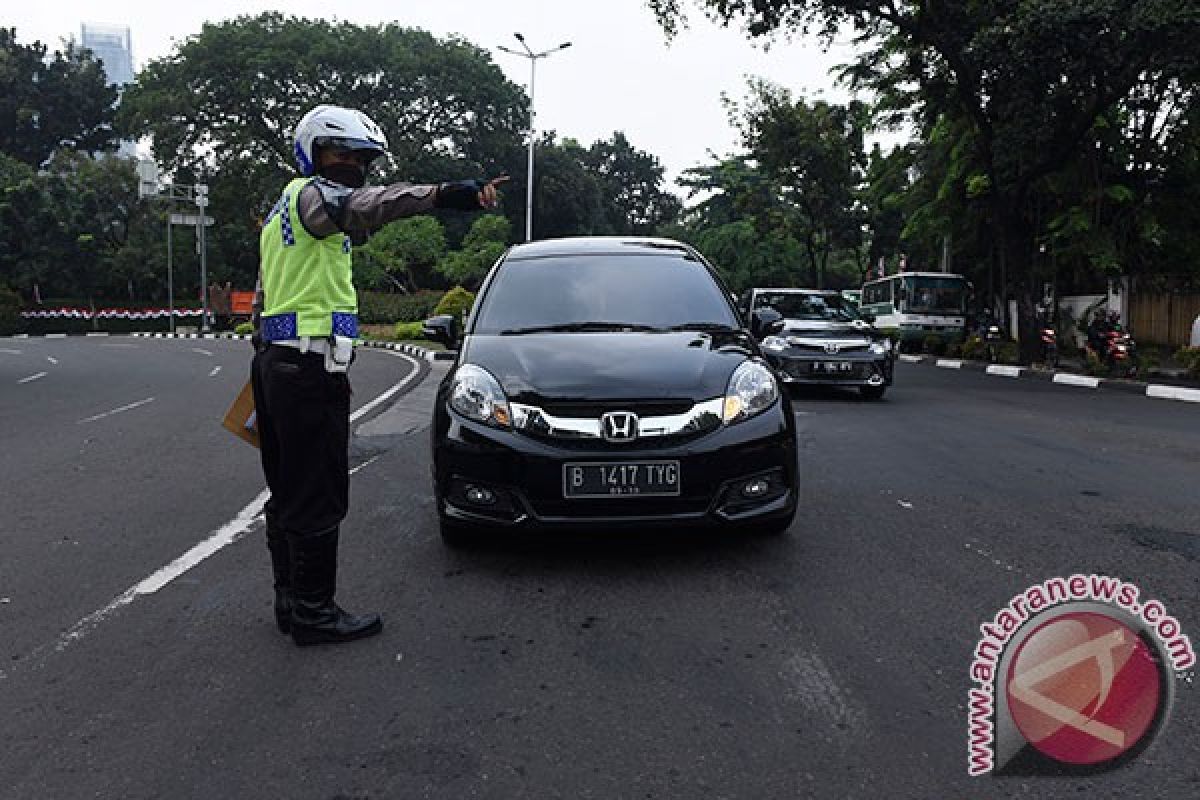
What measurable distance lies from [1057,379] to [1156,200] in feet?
23.3

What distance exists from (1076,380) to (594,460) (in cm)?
1445

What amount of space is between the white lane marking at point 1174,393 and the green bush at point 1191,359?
5.30 feet

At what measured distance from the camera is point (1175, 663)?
10.5 ft

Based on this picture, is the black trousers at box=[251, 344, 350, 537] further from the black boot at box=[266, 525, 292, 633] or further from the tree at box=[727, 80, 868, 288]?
the tree at box=[727, 80, 868, 288]

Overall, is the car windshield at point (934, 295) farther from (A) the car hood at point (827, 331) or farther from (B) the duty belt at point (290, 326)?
(B) the duty belt at point (290, 326)

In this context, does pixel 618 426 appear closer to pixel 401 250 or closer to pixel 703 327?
pixel 703 327

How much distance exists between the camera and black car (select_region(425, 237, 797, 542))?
158 inches

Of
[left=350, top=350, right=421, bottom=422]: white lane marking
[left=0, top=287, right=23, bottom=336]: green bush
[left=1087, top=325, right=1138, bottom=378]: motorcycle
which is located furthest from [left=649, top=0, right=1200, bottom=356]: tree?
[left=0, top=287, right=23, bottom=336]: green bush

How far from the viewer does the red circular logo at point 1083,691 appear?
262 centimetres

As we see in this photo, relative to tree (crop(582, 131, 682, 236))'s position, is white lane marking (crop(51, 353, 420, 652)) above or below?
below

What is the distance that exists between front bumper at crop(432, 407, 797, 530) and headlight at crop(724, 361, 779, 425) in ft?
0.18

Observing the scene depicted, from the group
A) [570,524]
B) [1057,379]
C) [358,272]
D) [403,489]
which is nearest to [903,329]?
[1057,379]

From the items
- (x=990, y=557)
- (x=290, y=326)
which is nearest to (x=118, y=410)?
(x=290, y=326)

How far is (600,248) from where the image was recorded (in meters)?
5.78
